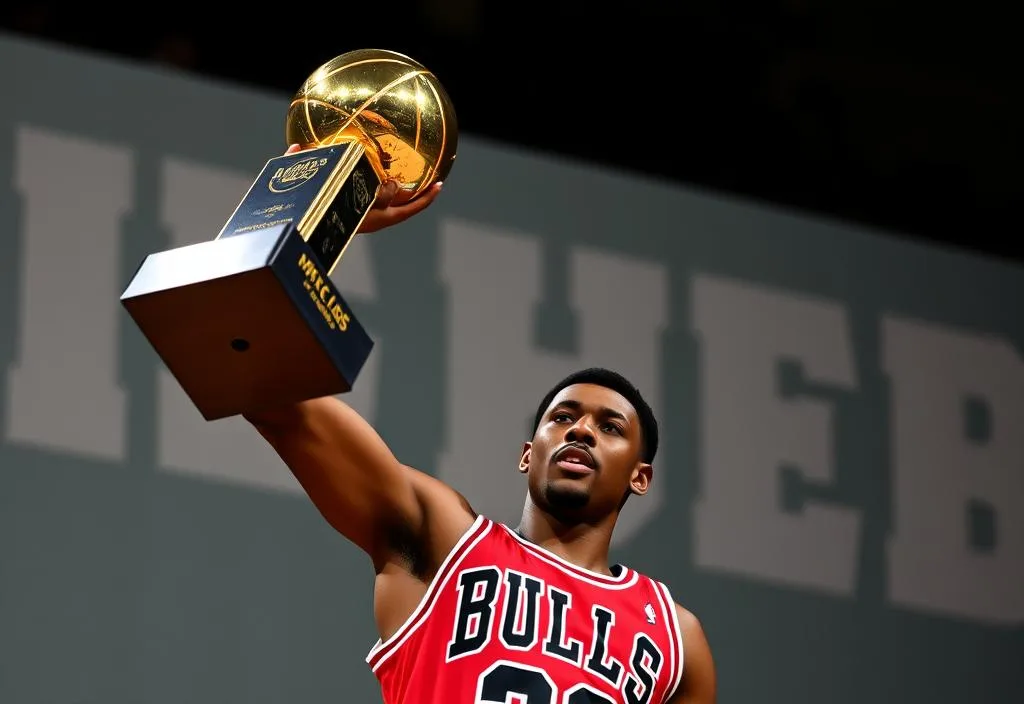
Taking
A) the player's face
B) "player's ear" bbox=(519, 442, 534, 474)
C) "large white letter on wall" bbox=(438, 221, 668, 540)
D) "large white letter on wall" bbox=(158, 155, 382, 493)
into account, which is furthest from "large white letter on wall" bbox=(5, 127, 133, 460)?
the player's face

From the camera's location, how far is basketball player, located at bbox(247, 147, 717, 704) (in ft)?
9.68

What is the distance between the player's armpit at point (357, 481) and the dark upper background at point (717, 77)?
2374 millimetres

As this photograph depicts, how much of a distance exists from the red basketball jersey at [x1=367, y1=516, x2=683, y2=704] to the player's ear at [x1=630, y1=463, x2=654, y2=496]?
0.26 meters

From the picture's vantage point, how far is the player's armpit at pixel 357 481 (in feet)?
9.42

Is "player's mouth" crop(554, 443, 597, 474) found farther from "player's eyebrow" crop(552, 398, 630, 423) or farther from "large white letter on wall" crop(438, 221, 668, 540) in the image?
"large white letter on wall" crop(438, 221, 668, 540)

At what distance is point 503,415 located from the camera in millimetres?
4840

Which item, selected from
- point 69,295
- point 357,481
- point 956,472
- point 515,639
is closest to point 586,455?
point 515,639

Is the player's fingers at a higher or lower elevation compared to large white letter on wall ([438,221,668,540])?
lower

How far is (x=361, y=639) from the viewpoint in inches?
178

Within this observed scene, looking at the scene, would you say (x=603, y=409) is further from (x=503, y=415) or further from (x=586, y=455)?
(x=503, y=415)

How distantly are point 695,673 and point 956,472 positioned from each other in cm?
229

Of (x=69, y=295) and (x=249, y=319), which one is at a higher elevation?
(x=69, y=295)

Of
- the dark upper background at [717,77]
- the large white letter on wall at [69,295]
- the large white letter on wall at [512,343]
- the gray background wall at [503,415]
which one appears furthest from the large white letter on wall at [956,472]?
the large white letter on wall at [69,295]

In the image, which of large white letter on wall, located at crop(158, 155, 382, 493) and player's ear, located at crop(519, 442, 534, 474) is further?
large white letter on wall, located at crop(158, 155, 382, 493)
